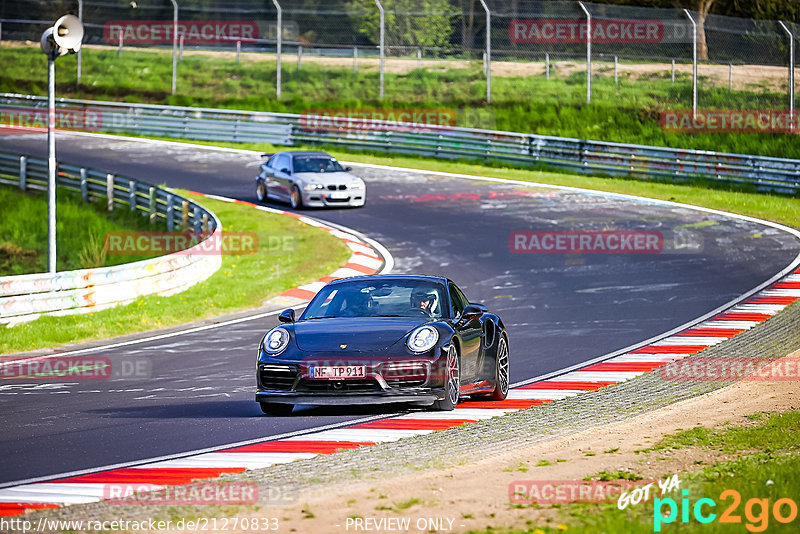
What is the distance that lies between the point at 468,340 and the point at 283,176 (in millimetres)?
18464

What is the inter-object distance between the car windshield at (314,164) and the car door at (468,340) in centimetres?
1755

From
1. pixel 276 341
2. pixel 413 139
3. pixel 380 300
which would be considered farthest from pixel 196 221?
pixel 276 341

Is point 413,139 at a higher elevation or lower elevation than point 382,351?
higher

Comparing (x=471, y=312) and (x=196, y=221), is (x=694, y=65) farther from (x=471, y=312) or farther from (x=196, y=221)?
(x=471, y=312)

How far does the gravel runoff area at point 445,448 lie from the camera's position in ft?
23.7

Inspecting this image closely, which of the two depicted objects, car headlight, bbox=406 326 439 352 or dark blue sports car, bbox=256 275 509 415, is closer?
dark blue sports car, bbox=256 275 509 415

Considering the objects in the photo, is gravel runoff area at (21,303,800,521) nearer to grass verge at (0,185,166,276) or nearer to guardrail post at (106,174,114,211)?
grass verge at (0,185,166,276)

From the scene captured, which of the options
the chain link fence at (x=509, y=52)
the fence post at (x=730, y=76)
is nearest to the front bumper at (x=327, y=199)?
the chain link fence at (x=509, y=52)

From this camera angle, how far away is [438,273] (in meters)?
21.3

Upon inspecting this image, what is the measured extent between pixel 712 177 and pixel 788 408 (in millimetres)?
21984

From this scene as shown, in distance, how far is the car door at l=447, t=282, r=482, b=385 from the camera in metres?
11.3

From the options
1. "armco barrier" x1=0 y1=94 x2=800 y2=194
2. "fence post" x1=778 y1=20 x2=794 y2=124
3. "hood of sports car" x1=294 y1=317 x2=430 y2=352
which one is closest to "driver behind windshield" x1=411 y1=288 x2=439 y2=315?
"hood of sports car" x1=294 y1=317 x2=430 y2=352

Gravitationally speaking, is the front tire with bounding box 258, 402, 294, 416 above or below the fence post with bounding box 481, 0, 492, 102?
below

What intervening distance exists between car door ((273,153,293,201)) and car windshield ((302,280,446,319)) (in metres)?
17.3
